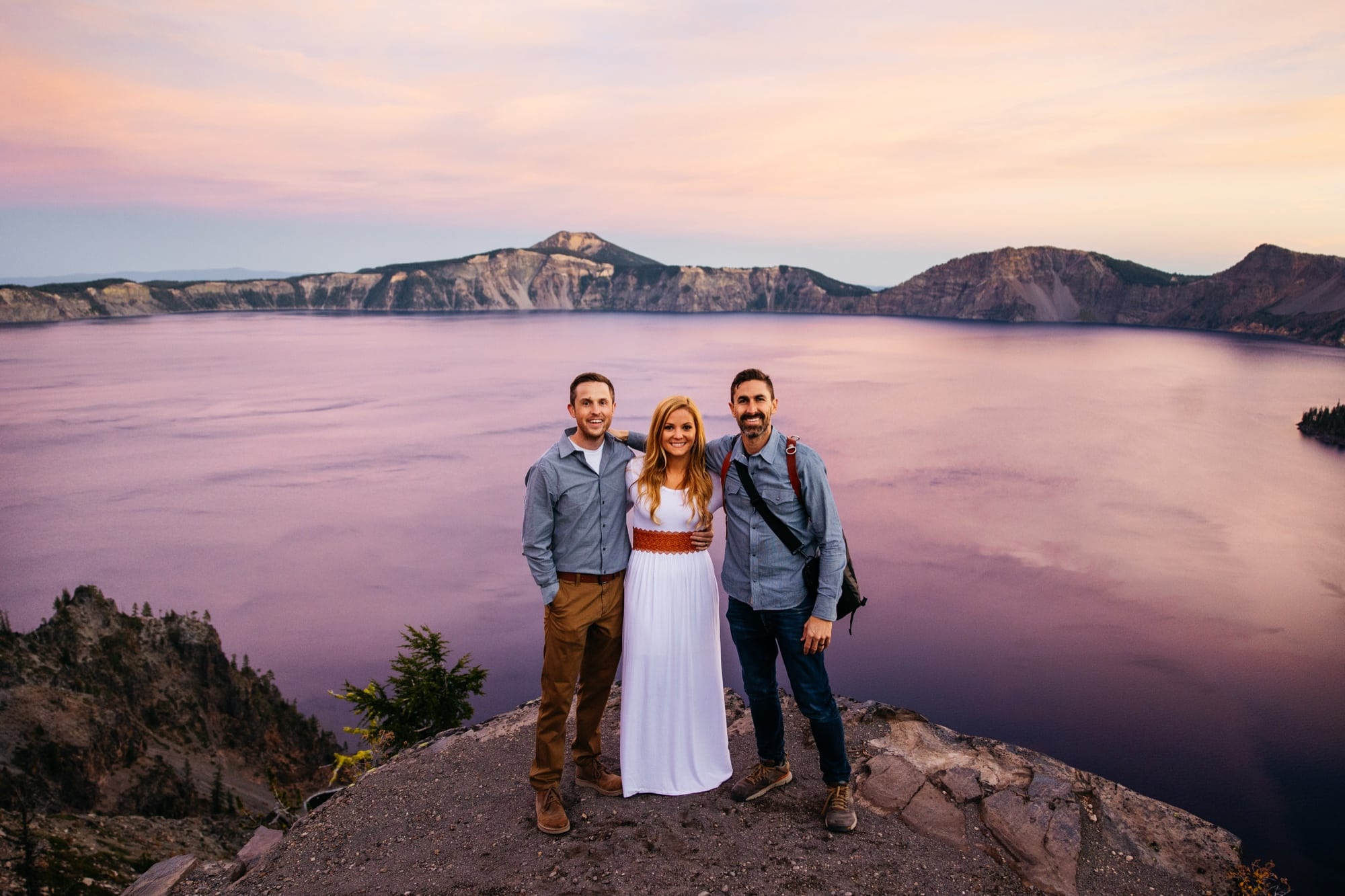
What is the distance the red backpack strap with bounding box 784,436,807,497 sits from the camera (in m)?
4.34

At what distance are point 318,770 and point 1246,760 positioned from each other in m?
18.0

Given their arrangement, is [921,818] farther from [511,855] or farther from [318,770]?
[318,770]

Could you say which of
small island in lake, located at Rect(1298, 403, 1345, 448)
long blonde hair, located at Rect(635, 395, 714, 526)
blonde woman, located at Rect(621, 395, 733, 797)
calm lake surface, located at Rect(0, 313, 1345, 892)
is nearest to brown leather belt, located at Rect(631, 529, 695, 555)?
blonde woman, located at Rect(621, 395, 733, 797)

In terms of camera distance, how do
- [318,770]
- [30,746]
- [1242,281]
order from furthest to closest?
[1242,281]
[318,770]
[30,746]

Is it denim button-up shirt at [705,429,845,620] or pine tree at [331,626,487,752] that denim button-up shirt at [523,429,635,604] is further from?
pine tree at [331,626,487,752]

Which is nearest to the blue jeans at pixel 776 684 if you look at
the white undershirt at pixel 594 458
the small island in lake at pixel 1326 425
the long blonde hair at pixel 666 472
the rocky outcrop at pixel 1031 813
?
the long blonde hair at pixel 666 472

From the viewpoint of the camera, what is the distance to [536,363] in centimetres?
8769

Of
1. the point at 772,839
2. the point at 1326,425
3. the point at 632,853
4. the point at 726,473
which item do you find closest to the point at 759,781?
the point at 772,839

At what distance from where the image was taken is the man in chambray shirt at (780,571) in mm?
4344

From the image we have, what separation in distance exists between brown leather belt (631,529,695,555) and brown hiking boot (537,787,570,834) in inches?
70.1

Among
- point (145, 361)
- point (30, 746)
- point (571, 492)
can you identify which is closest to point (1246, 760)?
point (571, 492)

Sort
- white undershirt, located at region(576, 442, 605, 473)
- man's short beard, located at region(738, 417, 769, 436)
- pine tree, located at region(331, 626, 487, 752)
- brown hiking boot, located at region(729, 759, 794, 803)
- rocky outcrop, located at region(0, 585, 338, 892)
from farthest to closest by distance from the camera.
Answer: rocky outcrop, located at region(0, 585, 338, 892)
pine tree, located at region(331, 626, 487, 752)
brown hiking boot, located at region(729, 759, 794, 803)
white undershirt, located at region(576, 442, 605, 473)
man's short beard, located at region(738, 417, 769, 436)

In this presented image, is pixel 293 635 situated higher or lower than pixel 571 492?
lower

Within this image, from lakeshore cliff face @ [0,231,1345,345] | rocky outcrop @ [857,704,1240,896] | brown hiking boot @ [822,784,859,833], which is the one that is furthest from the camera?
lakeshore cliff face @ [0,231,1345,345]
